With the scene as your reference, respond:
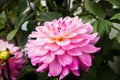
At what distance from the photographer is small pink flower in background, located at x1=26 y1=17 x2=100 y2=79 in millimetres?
419

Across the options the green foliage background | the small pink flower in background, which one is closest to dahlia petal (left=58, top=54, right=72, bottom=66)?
the small pink flower in background

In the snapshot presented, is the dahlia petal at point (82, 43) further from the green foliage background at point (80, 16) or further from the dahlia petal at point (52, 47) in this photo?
the green foliage background at point (80, 16)

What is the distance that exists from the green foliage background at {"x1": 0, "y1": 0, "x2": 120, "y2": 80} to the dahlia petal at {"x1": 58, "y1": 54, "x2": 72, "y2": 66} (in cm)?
15

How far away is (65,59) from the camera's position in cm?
42

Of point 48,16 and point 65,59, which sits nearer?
point 65,59

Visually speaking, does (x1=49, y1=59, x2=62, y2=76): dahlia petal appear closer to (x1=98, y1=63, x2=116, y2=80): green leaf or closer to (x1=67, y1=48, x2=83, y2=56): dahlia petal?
(x1=67, y1=48, x2=83, y2=56): dahlia petal

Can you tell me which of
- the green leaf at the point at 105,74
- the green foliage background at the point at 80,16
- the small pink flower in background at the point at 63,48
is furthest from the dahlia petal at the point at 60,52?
the green leaf at the point at 105,74

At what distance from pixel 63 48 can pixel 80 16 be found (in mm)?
214

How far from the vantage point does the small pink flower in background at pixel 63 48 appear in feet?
1.38

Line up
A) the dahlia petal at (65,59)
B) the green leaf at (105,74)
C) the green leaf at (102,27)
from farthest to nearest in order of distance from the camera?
the green leaf at (105,74), the green leaf at (102,27), the dahlia petal at (65,59)

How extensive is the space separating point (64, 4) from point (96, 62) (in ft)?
0.88

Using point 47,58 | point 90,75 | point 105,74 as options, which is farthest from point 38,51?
point 105,74

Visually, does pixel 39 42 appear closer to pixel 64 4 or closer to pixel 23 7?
pixel 23 7

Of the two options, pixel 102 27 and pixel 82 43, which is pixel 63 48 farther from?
pixel 102 27
